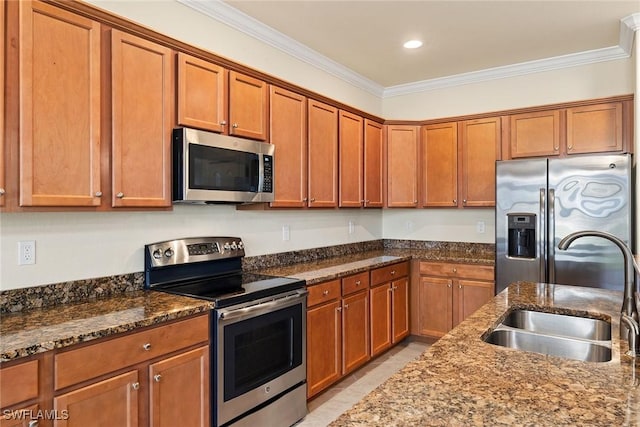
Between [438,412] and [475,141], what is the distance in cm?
361

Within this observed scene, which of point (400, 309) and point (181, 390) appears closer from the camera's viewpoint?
point (181, 390)

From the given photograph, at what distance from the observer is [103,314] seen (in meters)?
1.83

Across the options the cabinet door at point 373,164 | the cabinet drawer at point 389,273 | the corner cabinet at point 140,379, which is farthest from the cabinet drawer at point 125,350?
the cabinet door at point 373,164

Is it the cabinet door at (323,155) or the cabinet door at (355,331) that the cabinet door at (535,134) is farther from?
the cabinet door at (355,331)

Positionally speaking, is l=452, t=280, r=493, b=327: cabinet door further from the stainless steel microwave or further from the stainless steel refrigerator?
the stainless steel microwave

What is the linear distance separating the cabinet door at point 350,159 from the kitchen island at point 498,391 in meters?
2.38

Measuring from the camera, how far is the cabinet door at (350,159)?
3.76 metres

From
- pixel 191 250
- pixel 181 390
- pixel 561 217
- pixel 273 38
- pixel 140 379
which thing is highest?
pixel 273 38

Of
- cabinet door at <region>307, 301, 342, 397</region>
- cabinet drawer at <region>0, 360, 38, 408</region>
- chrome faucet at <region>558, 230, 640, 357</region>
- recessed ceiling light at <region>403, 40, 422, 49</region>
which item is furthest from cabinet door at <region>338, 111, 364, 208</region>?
cabinet drawer at <region>0, 360, 38, 408</region>

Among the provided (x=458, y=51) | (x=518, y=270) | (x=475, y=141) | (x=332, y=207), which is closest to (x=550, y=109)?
(x=475, y=141)

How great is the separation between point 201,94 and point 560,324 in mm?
2282

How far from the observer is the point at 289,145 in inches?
124

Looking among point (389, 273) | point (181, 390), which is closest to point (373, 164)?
point (389, 273)

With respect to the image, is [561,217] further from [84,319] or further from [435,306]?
[84,319]
